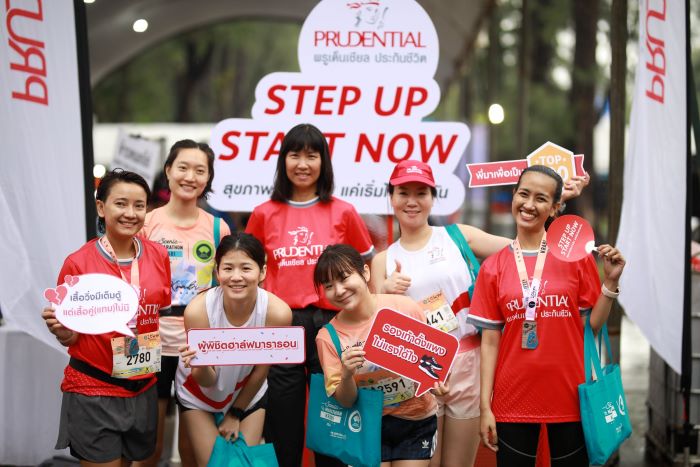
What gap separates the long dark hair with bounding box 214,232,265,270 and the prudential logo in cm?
84

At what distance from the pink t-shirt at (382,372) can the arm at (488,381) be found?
28 cm

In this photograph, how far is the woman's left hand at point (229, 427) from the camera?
445cm

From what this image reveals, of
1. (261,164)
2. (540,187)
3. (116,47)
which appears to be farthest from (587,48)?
(540,187)

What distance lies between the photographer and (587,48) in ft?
59.9

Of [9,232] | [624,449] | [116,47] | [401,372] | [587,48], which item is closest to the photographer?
[401,372]

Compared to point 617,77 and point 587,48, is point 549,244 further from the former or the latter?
point 587,48

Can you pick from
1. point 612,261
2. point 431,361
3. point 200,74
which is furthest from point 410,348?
point 200,74

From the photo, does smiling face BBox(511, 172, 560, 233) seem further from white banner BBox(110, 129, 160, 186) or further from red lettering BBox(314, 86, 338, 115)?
white banner BBox(110, 129, 160, 186)

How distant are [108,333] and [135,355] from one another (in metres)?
0.16

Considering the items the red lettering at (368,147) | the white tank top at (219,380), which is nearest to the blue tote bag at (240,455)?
the white tank top at (219,380)

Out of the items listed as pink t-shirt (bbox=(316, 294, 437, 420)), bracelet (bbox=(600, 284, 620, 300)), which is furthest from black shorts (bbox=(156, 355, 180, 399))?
bracelet (bbox=(600, 284, 620, 300))

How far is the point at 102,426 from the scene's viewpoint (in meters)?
4.25

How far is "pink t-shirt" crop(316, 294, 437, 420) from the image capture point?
427 cm

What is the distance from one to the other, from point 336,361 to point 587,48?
1540 centimetres
